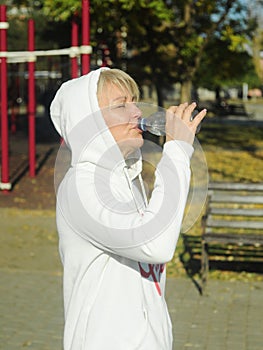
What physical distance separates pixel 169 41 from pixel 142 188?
1928 cm

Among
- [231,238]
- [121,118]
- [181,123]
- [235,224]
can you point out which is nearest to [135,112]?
[121,118]

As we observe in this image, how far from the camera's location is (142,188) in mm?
2805

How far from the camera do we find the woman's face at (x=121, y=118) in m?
2.50

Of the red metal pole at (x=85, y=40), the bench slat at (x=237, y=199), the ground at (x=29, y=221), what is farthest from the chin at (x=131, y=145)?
the red metal pole at (x=85, y=40)

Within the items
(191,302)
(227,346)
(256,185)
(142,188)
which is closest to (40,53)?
(256,185)

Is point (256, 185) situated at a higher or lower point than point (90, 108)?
lower

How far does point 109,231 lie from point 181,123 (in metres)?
0.41

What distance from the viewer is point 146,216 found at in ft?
8.02

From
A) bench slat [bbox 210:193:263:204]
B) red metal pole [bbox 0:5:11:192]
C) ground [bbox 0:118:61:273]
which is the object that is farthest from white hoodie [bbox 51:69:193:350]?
red metal pole [bbox 0:5:11:192]

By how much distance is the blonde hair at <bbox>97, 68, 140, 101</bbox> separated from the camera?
2588 millimetres

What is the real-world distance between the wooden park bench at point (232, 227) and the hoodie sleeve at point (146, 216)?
463 centimetres

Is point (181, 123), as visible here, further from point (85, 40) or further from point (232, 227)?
point (85, 40)

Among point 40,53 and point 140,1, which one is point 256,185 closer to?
point 40,53

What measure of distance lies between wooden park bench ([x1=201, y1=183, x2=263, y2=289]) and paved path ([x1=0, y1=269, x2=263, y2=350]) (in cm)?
31
